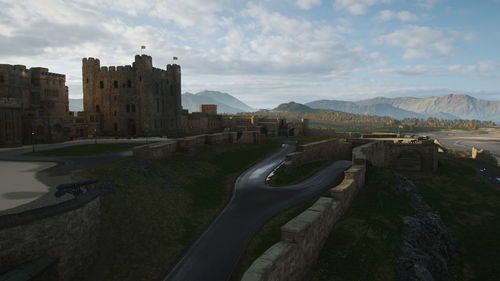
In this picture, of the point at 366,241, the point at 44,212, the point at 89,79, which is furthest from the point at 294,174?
the point at 89,79

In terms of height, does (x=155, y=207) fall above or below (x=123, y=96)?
below

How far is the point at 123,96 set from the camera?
60719 mm

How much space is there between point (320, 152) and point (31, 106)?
147 ft

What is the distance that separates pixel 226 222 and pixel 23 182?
1436 cm

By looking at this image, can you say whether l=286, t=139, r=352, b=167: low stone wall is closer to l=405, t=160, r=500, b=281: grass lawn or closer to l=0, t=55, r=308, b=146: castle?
l=405, t=160, r=500, b=281: grass lawn

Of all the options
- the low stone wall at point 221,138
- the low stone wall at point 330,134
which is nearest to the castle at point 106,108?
the low stone wall at point 330,134

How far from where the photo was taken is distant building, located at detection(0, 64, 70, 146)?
136 feet

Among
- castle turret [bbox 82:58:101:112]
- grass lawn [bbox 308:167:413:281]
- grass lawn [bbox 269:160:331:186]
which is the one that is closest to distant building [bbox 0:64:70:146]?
castle turret [bbox 82:58:101:112]

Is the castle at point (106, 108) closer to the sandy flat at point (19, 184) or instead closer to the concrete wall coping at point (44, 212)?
the sandy flat at point (19, 184)

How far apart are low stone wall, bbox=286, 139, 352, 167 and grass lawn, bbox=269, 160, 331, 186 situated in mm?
1001

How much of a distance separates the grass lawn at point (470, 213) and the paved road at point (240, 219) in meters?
11.4

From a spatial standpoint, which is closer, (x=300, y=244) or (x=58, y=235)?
(x=58, y=235)

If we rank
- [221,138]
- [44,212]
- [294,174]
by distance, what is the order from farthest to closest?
[221,138] → [294,174] → [44,212]

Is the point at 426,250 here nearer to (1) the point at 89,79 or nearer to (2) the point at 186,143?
(2) the point at 186,143
